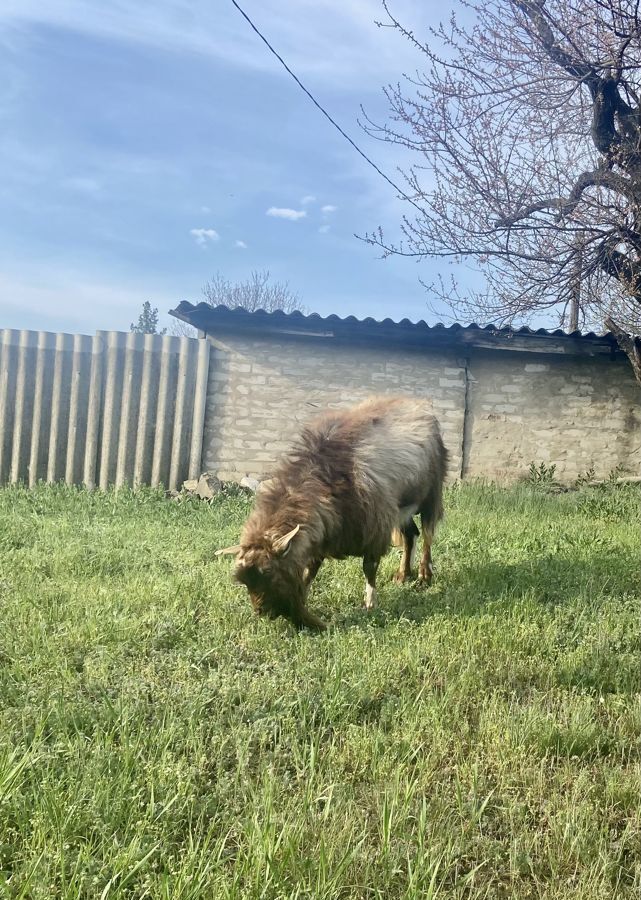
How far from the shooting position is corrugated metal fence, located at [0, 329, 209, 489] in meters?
10.7

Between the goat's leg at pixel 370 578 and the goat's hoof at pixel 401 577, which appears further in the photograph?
the goat's hoof at pixel 401 577

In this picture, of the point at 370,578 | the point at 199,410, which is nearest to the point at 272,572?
the point at 370,578

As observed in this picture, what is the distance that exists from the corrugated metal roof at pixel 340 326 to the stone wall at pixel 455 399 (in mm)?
269

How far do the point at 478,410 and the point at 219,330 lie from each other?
4975 millimetres

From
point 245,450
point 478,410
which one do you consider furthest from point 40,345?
point 478,410

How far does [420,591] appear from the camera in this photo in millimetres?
5688

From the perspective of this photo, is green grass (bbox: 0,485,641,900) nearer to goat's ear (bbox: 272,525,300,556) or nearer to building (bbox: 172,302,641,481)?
goat's ear (bbox: 272,525,300,556)

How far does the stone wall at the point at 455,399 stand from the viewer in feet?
37.5

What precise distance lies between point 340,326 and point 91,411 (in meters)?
4.47

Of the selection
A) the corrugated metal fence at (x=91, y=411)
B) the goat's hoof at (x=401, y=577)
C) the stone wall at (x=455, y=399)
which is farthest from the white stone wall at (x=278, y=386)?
the goat's hoof at (x=401, y=577)

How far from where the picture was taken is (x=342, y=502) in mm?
4836

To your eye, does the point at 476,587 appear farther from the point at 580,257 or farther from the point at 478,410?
the point at 478,410

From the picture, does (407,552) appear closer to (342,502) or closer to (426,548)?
(426,548)

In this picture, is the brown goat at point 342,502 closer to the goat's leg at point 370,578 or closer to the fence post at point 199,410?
the goat's leg at point 370,578
